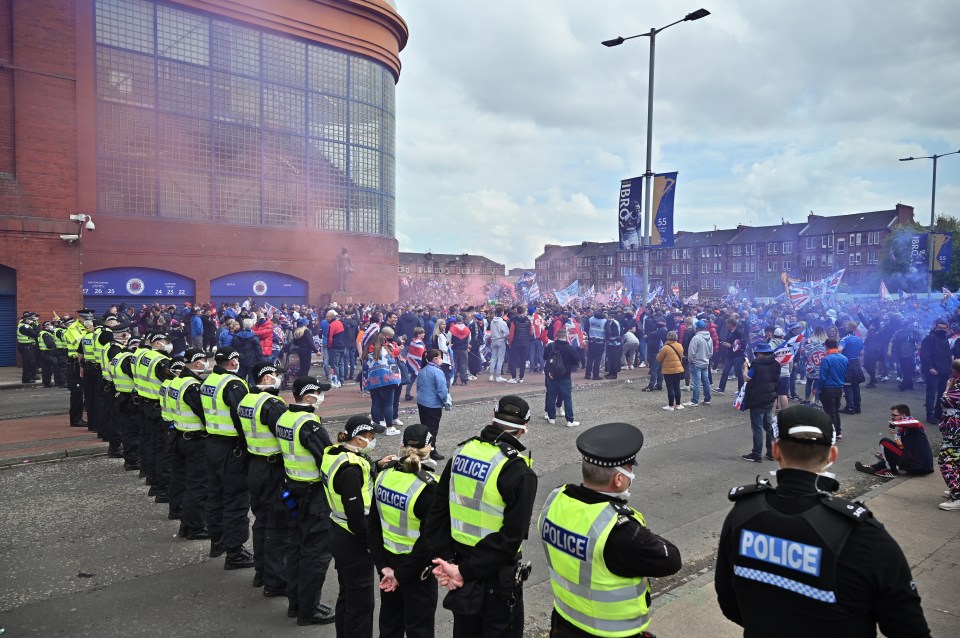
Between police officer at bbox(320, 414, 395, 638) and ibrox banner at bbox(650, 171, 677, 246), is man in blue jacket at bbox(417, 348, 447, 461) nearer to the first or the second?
police officer at bbox(320, 414, 395, 638)

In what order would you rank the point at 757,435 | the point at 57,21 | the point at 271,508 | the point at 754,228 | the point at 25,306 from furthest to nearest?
1. the point at 754,228
2. the point at 57,21
3. the point at 25,306
4. the point at 757,435
5. the point at 271,508

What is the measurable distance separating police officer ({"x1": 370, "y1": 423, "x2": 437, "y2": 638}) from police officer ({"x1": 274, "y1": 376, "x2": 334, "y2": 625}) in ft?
3.38

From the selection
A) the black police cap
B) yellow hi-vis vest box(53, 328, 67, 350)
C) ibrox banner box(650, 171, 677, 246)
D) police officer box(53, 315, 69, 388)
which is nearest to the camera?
the black police cap

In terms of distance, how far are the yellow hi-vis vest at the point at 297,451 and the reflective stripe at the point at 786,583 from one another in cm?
323

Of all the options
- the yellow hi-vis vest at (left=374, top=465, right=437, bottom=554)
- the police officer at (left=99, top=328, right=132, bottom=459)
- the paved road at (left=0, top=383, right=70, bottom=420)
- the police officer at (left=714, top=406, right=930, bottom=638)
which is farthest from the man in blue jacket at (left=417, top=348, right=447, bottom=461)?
the paved road at (left=0, top=383, right=70, bottom=420)

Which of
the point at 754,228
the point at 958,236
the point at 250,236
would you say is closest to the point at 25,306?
the point at 250,236

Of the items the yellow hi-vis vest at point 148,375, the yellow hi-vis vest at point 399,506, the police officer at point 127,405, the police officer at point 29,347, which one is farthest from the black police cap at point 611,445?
the police officer at point 29,347

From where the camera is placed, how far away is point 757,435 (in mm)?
9000

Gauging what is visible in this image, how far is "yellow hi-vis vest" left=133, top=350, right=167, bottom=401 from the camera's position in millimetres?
7414

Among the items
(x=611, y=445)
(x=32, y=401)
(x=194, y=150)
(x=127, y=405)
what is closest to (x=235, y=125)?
(x=194, y=150)

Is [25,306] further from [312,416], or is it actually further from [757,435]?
[757,435]

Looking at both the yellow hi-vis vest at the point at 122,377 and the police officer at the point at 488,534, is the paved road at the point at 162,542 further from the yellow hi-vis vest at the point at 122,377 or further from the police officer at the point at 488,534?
the police officer at the point at 488,534

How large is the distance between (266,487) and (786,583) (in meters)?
4.15

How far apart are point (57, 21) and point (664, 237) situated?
22822mm
